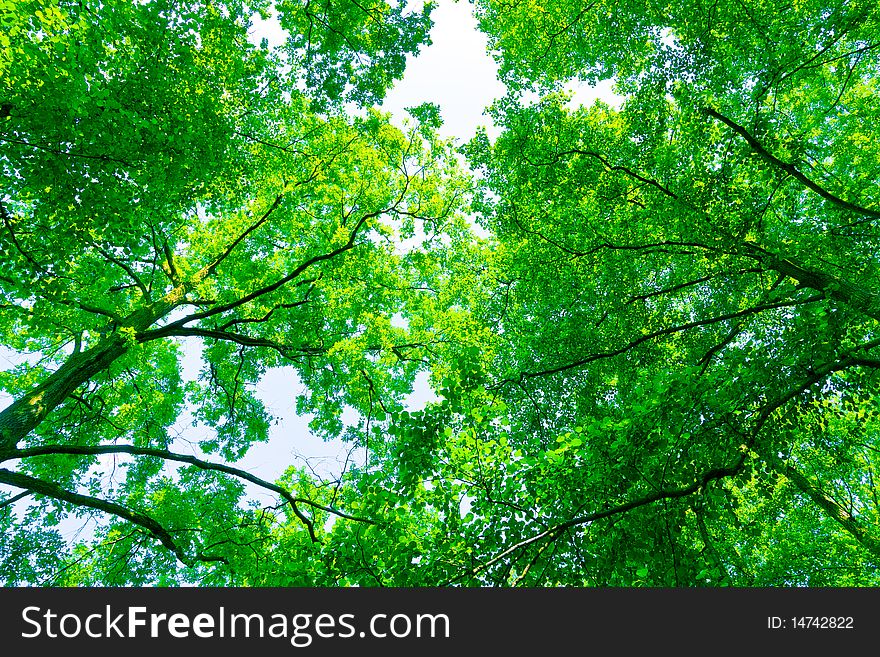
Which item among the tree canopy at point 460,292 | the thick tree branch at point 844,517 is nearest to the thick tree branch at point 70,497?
the tree canopy at point 460,292

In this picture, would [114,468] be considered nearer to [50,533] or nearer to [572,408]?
[50,533]

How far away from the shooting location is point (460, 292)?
438 inches

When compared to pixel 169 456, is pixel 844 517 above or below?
below

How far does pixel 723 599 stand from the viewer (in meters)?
3.91

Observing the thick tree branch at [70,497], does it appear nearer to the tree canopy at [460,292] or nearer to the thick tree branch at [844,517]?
the tree canopy at [460,292]

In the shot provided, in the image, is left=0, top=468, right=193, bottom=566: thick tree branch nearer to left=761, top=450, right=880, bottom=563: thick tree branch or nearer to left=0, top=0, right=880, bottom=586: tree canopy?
left=0, top=0, right=880, bottom=586: tree canopy

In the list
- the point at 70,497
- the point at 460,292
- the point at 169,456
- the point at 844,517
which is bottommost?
the point at 844,517

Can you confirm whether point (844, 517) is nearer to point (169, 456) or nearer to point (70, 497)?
point (169, 456)

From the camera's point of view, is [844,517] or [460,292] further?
[460,292]

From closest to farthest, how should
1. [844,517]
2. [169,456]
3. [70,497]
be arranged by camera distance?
1. [70,497]
2. [169,456]
3. [844,517]

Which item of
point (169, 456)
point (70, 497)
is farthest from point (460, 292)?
point (70, 497)

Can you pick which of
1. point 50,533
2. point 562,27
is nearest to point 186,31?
point 562,27

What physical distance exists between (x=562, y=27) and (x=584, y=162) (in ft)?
7.47

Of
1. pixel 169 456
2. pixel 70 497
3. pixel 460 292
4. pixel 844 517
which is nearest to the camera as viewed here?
pixel 70 497
